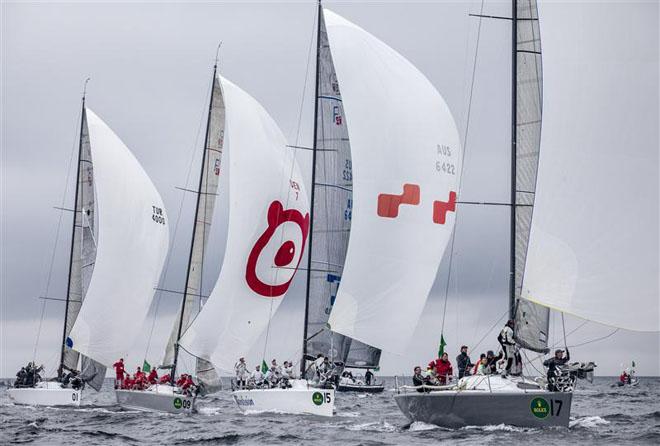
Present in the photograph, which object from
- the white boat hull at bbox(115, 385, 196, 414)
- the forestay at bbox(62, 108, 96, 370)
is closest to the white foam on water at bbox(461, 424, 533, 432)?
the white boat hull at bbox(115, 385, 196, 414)

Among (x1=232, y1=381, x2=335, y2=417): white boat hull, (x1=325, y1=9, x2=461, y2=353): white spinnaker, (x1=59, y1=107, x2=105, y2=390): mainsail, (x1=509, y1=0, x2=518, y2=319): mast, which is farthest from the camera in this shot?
(x1=59, y1=107, x2=105, y2=390): mainsail

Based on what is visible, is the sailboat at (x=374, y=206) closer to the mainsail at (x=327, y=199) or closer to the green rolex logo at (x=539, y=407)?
the mainsail at (x=327, y=199)

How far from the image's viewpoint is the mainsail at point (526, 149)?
2333 cm

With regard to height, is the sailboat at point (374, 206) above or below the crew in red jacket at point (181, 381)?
above

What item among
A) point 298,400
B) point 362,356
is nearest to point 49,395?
point 362,356

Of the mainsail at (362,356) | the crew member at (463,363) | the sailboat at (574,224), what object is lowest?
the crew member at (463,363)

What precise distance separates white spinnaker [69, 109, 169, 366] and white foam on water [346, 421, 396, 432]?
1313cm

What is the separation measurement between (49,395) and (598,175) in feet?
71.5

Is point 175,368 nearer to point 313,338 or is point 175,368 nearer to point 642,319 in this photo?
point 313,338

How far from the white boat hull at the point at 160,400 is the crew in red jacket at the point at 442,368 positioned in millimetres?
9765

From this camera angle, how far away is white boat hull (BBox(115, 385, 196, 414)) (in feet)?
105

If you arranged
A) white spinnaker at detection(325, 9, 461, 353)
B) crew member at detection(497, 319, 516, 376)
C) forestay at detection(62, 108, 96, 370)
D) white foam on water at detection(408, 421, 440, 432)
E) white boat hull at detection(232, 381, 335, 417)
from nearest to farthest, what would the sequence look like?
crew member at detection(497, 319, 516, 376)
white foam on water at detection(408, 421, 440, 432)
white spinnaker at detection(325, 9, 461, 353)
white boat hull at detection(232, 381, 335, 417)
forestay at detection(62, 108, 96, 370)

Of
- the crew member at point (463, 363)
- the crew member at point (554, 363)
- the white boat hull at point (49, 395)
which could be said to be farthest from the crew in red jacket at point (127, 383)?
the crew member at point (554, 363)

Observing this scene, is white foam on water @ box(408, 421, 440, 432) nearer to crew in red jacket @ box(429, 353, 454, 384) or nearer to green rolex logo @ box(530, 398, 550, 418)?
crew in red jacket @ box(429, 353, 454, 384)
